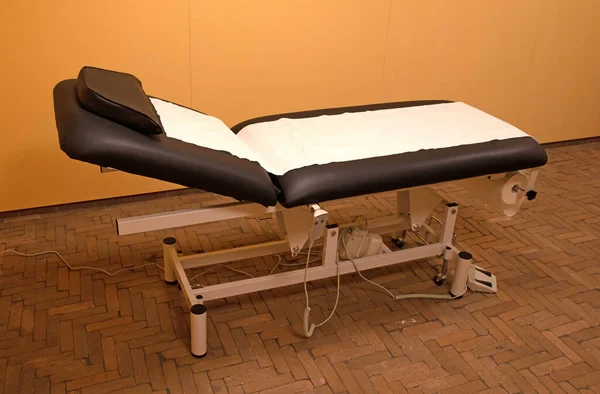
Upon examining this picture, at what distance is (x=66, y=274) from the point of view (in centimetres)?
242

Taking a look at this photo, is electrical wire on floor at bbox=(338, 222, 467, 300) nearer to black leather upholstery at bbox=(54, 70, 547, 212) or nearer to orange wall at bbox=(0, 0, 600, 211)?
black leather upholstery at bbox=(54, 70, 547, 212)

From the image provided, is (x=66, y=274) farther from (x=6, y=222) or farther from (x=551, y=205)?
(x=551, y=205)

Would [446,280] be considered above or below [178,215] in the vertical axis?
below

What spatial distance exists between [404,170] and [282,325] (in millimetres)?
722

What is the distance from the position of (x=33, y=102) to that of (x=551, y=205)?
8.48 feet

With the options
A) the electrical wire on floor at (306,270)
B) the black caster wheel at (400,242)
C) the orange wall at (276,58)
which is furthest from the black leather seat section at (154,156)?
the black caster wheel at (400,242)

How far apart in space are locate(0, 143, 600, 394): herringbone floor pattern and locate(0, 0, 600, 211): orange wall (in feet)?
1.03

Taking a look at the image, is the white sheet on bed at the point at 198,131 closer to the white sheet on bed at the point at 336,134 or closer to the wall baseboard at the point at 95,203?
the white sheet on bed at the point at 336,134

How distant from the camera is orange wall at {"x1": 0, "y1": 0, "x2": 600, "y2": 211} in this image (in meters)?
2.60

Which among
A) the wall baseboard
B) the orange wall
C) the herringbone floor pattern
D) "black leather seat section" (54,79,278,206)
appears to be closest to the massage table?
"black leather seat section" (54,79,278,206)

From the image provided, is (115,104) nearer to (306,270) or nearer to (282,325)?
(306,270)

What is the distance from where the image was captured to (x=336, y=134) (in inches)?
84.7

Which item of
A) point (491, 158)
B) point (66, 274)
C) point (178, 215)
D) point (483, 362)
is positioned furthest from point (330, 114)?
point (66, 274)

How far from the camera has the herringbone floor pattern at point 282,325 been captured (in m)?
1.94
